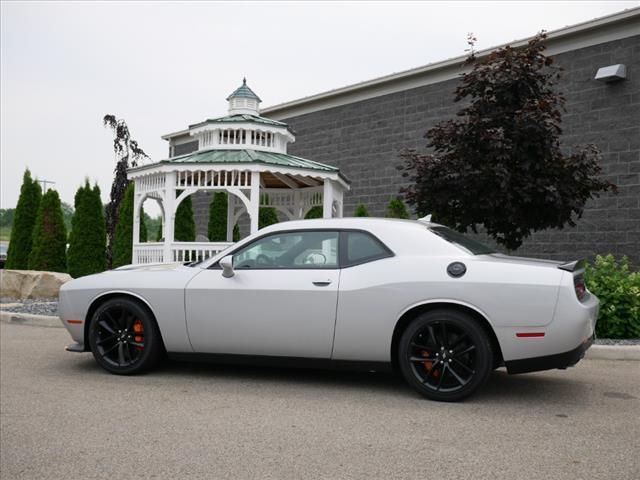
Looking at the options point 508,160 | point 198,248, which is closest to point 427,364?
point 508,160

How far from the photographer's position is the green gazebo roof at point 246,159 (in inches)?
470

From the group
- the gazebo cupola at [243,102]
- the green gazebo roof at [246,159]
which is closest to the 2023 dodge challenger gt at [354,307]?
the green gazebo roof at [246,159]

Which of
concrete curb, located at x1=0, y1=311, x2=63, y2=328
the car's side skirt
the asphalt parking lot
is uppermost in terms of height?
the car's side skirt

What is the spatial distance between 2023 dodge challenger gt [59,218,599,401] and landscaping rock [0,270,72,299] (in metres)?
8.06

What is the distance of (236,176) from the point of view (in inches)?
489

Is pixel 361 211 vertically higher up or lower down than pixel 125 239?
Answer: higher up

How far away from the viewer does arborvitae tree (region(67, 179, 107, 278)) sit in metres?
17.0

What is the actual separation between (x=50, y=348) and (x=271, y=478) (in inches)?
217

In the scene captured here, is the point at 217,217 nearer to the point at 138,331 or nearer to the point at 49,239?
the point at 49,239

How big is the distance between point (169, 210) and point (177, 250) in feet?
2.68

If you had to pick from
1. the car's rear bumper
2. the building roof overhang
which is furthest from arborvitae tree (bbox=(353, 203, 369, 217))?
the car's rear bumper

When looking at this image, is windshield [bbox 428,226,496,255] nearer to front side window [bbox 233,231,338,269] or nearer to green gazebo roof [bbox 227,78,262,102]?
front side window [bbox 233,231,338,269]

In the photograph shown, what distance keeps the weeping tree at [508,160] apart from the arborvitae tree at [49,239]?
10.4 m

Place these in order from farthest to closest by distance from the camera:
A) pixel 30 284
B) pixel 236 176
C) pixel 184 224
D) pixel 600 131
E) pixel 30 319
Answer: pixel 184 224 < pixel 30 284 < pixel 600 131 < pixel 236 176 < pixel 30 319
